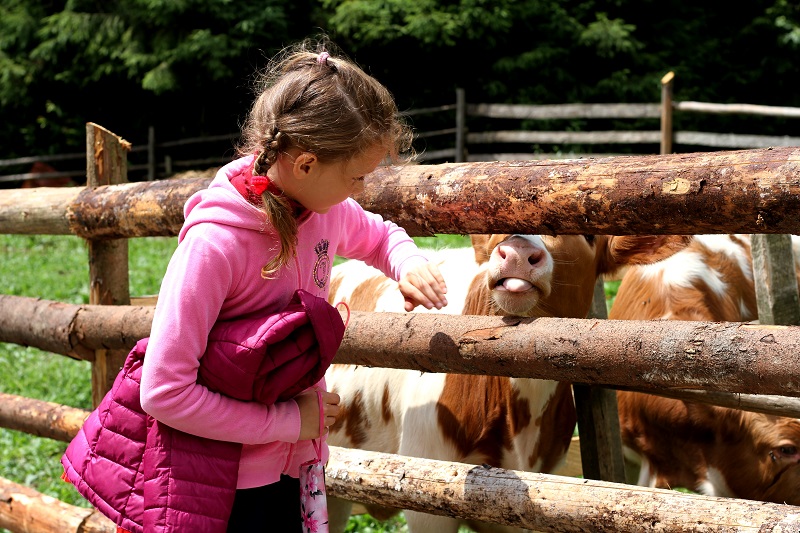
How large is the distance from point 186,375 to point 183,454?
20cm

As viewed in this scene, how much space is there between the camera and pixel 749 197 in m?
2.16

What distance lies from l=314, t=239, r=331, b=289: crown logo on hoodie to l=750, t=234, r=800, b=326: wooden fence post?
1.75 metres

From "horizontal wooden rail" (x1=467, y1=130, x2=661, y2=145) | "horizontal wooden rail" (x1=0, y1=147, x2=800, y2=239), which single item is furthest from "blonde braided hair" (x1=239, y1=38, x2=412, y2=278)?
"horizontal wooden rail" (x1=467, y1=130, x2=661, y2=145)

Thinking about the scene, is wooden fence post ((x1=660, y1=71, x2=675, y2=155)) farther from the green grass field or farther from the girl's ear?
the girl's ear

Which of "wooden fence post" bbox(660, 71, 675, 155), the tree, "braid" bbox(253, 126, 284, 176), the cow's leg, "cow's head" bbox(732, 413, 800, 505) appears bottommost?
the cow's leg

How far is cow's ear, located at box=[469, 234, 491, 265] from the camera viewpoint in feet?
10.8

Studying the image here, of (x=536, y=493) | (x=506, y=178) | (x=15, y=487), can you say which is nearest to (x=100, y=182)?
(x=15, y=487)

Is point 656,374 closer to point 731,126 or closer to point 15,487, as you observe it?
point 15,487

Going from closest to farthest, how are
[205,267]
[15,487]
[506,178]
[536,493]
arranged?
[205,267]
[536,493]
[506,178]
[15,487]

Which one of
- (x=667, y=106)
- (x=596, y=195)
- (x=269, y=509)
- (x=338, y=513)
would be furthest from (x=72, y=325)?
(x=667, y=106)

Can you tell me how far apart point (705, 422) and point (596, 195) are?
1937 mm

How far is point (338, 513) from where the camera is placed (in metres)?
4.22

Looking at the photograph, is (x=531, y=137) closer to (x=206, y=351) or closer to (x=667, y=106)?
(x=667, y=106)

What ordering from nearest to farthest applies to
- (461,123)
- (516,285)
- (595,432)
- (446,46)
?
(516,285) < (595,432) < (461,123) < (446,46)
